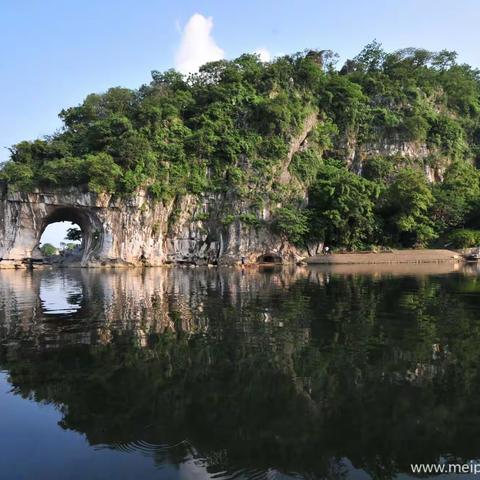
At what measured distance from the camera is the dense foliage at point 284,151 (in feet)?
152

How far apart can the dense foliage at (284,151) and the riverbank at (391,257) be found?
132 inches

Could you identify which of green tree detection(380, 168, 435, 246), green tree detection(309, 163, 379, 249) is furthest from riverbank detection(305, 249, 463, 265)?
green tree detection(380, 168, 435, 246)

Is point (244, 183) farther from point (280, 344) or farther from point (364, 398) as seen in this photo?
point (364, 398)

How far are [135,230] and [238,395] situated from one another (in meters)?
40.9

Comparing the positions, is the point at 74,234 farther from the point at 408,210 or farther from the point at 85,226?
the point at 408,210

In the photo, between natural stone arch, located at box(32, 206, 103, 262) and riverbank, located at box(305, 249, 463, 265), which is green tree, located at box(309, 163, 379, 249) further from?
natural stone arch, located at box(32, 206, 103, 262)

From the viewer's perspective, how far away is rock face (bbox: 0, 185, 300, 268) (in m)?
44.1

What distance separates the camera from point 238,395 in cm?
691

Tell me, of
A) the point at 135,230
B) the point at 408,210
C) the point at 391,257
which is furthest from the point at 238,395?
the point at 408,210

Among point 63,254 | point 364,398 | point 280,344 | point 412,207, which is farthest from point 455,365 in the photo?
point 63,254

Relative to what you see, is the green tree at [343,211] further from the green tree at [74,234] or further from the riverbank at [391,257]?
the green tree at [74,234]

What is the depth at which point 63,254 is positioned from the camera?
5262cm

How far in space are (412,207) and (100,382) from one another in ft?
165

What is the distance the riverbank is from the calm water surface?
113ft
